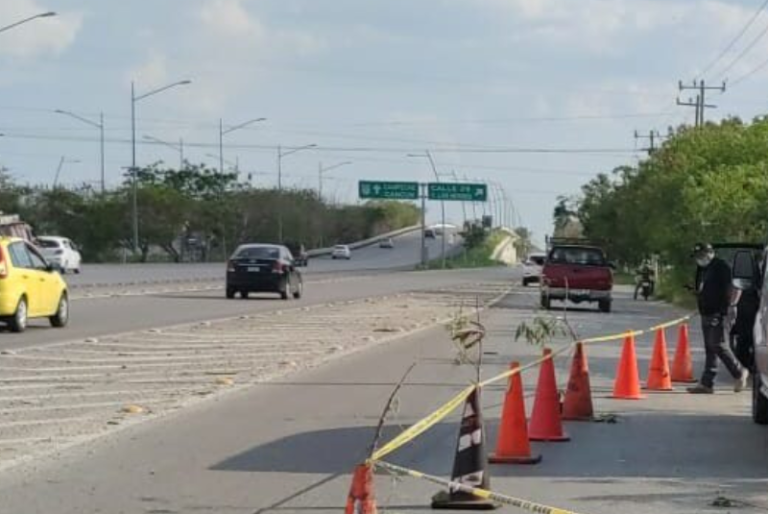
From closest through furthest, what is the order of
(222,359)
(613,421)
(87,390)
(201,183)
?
(613,421) < (87,390) < (222,359) < (201,183)

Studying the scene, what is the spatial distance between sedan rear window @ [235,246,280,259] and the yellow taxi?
47.0 feet

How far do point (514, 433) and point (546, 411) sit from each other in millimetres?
1595

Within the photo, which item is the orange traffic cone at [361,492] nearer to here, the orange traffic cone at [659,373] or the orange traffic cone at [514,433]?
the orange traffic cone at [514,433]

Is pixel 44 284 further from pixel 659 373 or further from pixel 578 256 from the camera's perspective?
pixel 578 256

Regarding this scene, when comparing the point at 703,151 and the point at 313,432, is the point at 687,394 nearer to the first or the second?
the point at 313,432

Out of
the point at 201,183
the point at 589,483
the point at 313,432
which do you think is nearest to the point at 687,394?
the point at 313,432

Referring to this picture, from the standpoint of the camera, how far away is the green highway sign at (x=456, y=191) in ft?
340

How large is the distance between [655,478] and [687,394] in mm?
6985

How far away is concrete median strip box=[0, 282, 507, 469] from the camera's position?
45.6 ft

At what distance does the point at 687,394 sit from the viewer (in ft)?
59.0

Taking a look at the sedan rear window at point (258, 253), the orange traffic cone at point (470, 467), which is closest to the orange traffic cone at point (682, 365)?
the orange traffic cone at point (470, 467)

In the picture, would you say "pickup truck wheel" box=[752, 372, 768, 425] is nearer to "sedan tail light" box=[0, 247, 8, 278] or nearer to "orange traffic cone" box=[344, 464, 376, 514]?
"orange traffic cone" box=[344, 464, 376, 514]

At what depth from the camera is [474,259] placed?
437 feet

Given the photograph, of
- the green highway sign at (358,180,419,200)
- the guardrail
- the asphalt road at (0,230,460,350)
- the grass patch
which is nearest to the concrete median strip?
the asphalt road at (0,230,460,350)
